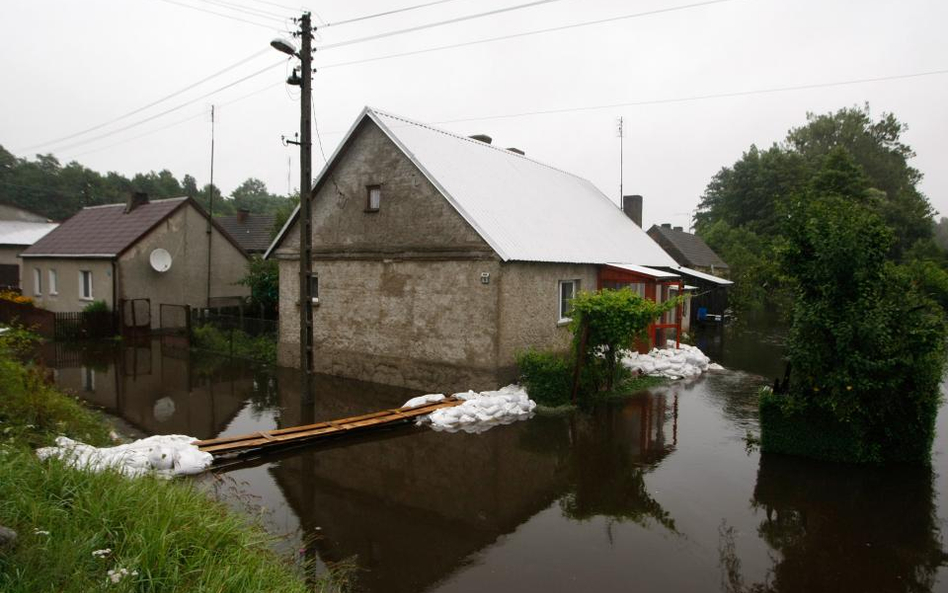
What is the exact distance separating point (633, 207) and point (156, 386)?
20098mm

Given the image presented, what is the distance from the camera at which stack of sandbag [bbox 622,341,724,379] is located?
54.5 ft

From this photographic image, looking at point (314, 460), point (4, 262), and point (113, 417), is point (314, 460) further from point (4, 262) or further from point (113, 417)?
point (4, 262)

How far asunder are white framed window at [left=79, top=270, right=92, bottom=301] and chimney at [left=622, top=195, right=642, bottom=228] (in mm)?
23089

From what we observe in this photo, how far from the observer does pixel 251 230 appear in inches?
1341

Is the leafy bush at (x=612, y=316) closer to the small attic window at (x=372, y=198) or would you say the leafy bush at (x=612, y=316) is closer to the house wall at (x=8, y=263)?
the small attic window at (x=372, y=198)

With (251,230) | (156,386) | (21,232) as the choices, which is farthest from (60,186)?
(156,386)

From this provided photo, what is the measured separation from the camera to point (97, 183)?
71.6 m

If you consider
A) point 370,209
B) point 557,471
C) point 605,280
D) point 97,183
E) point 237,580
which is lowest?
point 557,471

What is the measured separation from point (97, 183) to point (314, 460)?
→ 256 ft

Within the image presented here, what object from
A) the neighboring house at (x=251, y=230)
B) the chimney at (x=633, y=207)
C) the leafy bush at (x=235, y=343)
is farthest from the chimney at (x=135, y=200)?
the chimney at (x=633, y=207)

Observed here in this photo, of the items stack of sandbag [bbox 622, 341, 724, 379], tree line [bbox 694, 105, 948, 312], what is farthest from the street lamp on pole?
tree line [bbox 694, 105, 948, 312]

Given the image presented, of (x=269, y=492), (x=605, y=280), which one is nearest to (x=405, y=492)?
(x=269, y=492)

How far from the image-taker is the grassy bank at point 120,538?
13.0ft

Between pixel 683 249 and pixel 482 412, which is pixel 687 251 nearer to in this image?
pixel 683 249
